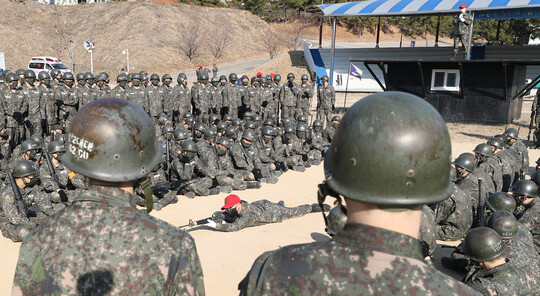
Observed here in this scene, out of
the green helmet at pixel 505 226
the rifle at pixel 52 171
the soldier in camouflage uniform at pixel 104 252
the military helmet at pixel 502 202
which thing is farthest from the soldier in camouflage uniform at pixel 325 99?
the soldier in camouflage uniform at pixel 104 252

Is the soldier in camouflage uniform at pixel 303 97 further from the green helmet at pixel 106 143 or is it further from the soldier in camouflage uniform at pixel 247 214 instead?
the green helmet at pixel 106 143

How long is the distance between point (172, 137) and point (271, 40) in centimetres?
4047

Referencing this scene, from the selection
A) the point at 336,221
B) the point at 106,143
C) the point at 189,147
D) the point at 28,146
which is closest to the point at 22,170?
the point at 28,146

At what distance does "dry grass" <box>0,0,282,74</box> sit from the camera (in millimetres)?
42906

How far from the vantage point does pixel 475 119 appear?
18.1 meters

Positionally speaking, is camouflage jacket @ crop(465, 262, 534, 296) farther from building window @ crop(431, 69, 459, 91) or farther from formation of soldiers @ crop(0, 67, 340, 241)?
building window @ crop(431, 69, 459, 91)

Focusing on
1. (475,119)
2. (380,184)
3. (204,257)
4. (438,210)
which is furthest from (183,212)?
(475,119)

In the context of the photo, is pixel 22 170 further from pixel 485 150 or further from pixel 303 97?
pixel 303 97

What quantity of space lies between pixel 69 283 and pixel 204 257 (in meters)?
4.44

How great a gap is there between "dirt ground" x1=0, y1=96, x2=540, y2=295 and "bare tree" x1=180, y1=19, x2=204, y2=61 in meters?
36.2

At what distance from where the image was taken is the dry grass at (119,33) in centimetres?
4291

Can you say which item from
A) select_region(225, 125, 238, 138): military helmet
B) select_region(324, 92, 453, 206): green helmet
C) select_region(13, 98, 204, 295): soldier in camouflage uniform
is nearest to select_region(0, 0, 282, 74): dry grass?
select_region(225, 125, 238, 138): military helmet

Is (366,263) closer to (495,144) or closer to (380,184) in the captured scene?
(380,184)

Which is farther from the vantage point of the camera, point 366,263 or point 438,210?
point 438,210
